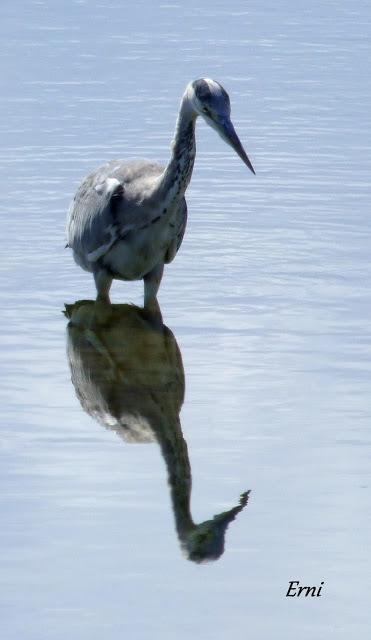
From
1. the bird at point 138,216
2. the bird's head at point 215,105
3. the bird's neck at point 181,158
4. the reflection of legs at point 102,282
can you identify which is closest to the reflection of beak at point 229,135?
the bird's head at point 215,105

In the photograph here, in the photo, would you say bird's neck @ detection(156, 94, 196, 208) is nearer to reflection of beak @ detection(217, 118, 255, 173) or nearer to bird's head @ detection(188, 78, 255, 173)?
bird's head @ detection(188, 78, 255, 173)

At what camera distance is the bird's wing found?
9.78m

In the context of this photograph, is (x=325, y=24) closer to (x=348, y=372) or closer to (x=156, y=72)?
(x=156, y=72)

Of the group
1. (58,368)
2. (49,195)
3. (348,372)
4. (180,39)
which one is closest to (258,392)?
(348,372)

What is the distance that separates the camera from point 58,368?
29.2 ft

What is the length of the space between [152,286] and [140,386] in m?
1.25

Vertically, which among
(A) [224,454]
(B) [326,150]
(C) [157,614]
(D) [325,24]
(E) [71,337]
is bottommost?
(D) [325,24]

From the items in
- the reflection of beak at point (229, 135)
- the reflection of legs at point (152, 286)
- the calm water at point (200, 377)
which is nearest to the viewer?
the calm water at point (200, 377)

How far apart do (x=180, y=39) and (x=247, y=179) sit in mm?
5749

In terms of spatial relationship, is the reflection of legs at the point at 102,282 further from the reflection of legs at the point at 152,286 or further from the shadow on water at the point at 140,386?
the reflection of legs at the point at 152,286

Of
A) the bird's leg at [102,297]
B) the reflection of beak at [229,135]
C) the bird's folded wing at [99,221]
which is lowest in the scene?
the bird's leg at [102,297]

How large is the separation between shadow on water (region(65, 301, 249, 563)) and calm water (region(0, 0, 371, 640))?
17mm

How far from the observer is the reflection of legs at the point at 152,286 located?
32.5 ft

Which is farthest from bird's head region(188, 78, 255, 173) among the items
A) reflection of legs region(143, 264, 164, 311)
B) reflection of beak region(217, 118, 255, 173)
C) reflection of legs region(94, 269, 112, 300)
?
reflection of legs region(94, 269, 112, 300)
